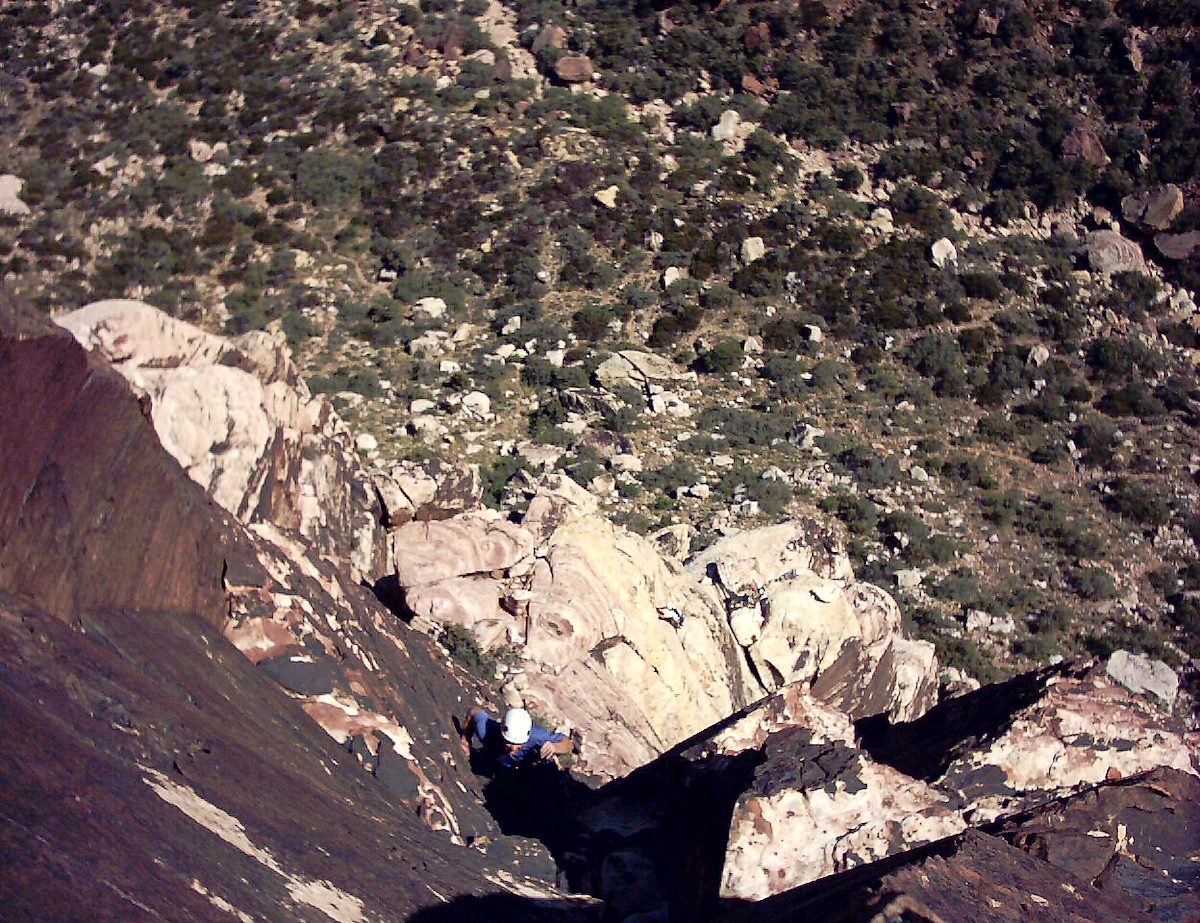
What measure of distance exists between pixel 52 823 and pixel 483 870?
3.65 m

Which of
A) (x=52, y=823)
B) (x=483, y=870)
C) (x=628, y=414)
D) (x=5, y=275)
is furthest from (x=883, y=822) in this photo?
(x=5, y=275)

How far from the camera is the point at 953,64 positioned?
3203 cm

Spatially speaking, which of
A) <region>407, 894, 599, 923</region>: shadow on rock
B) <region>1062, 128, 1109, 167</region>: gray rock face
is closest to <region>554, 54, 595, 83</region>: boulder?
<region>1062, 128, 1109, 167</region>: gray rock face

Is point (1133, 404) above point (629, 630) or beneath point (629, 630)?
beneath

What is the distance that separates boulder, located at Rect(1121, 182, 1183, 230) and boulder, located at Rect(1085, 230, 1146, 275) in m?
0.79

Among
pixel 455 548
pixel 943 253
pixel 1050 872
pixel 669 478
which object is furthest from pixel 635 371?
pixel 1050 872

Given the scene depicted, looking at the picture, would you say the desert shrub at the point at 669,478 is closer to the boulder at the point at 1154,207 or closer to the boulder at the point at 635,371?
the boulder at the point at 635,371

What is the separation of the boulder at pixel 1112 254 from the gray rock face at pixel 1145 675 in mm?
13273

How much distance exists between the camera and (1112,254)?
2781 cm

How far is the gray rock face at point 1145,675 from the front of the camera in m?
17.6

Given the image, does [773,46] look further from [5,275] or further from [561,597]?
[561,597]

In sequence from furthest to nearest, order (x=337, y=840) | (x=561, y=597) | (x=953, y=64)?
(x=953, y=64), (x=561, y=597), (x=337, y=840)

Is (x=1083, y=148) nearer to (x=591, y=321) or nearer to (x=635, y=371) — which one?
(x=591, y=321)

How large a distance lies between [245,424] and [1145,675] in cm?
1531
